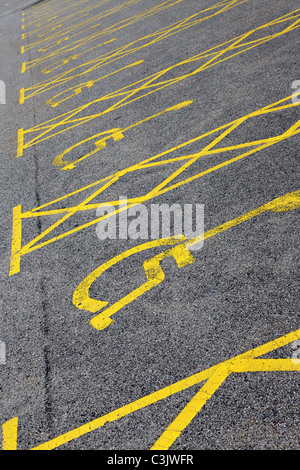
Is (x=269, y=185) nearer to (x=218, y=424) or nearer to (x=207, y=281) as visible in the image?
(x=207, y=281)

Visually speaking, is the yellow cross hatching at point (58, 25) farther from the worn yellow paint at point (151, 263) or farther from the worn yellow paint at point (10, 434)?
the worn yellow paint at point (10, 434)

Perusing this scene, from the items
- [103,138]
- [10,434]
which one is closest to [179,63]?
[103,138]

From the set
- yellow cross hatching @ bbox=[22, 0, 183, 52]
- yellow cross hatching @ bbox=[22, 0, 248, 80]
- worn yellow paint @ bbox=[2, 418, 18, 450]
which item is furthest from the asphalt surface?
yellow cross hatching @ bbox=[22, 0, 183, 52]

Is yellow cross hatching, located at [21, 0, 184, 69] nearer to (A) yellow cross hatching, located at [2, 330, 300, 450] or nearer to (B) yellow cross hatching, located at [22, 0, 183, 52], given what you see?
(B) yellow cross hatching, located at [22, 0, 183, 52]

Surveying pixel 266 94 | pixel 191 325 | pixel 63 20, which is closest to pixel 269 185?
pixel 191 325

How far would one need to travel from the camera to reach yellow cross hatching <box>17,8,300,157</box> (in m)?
9.90

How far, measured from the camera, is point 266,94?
8.39 meters

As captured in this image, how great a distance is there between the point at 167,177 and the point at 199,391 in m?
3.81

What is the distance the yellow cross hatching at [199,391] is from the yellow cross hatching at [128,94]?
6.61m

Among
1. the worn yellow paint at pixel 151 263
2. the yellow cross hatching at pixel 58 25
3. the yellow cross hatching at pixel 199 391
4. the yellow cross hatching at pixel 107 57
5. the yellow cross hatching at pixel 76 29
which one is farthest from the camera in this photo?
the yellow cross hatching at pixel 58 25

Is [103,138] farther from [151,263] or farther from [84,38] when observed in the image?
[84,38]

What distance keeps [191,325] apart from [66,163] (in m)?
4.85

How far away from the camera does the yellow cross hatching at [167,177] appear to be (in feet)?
21.6

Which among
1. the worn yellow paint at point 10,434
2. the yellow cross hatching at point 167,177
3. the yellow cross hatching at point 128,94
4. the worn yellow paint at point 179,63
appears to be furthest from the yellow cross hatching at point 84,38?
the worn yellow paint at point 10,434
